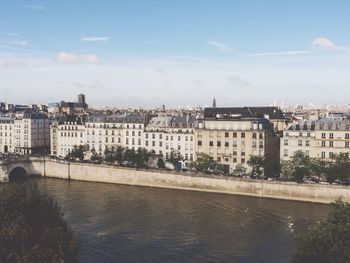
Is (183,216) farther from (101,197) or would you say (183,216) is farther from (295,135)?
(295,135)

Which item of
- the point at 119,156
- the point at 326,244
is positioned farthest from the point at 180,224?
the point at 119,156

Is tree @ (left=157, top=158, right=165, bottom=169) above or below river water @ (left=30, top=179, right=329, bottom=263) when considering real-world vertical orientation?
above

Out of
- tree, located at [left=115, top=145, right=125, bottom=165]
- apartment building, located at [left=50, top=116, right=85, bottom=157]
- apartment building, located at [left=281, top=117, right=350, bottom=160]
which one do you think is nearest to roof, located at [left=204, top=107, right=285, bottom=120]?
apartment building, located at [left=281, top=117, right=350, bottom=160]

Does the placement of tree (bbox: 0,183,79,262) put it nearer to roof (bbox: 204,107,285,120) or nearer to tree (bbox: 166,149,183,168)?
tree (bbox: 166,149,183,168)

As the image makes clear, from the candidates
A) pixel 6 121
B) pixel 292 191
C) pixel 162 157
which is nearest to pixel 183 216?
pixel 292 191

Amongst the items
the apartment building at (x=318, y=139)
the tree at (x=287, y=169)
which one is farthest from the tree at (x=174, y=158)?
the tree at (x=287, y=169)
